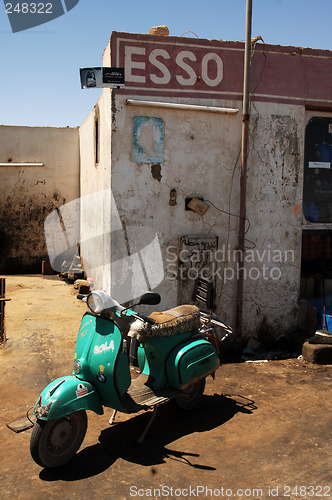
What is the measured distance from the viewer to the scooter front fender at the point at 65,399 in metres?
2.98

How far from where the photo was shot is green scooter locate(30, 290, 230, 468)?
120 inches

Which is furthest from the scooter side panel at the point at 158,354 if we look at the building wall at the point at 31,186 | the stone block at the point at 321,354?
the building wall at the point at 31,186

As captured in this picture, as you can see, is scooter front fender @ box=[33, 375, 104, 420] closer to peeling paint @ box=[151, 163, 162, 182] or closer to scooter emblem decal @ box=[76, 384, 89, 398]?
scooter emblem decal @ box=[76, 384, 89, 398]

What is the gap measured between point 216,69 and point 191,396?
14.3 feet

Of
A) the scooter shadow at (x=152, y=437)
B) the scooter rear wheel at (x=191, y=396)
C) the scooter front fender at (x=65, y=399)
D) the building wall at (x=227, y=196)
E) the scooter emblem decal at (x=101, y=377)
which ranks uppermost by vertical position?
the building wall at (x=227, y=196)

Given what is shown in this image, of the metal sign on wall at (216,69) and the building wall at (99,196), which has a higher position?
the metal sign on wall at (216,69)

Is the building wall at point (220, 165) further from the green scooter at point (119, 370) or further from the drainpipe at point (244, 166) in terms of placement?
the green scooter at point (119, 370)

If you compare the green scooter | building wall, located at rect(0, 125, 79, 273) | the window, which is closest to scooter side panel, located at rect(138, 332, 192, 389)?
the green scooter

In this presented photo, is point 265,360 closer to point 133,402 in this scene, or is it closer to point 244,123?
point 133,402

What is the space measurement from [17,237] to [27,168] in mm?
2076

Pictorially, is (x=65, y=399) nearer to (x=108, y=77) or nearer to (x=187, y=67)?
(x=108, y=77)

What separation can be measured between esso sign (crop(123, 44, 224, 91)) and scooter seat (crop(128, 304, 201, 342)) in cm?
318

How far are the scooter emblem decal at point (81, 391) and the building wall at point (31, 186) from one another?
369 inches

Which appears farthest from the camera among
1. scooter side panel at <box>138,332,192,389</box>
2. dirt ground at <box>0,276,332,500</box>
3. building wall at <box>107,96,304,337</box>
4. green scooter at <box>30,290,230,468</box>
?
building wall at <box>107,96,304,337</box>
